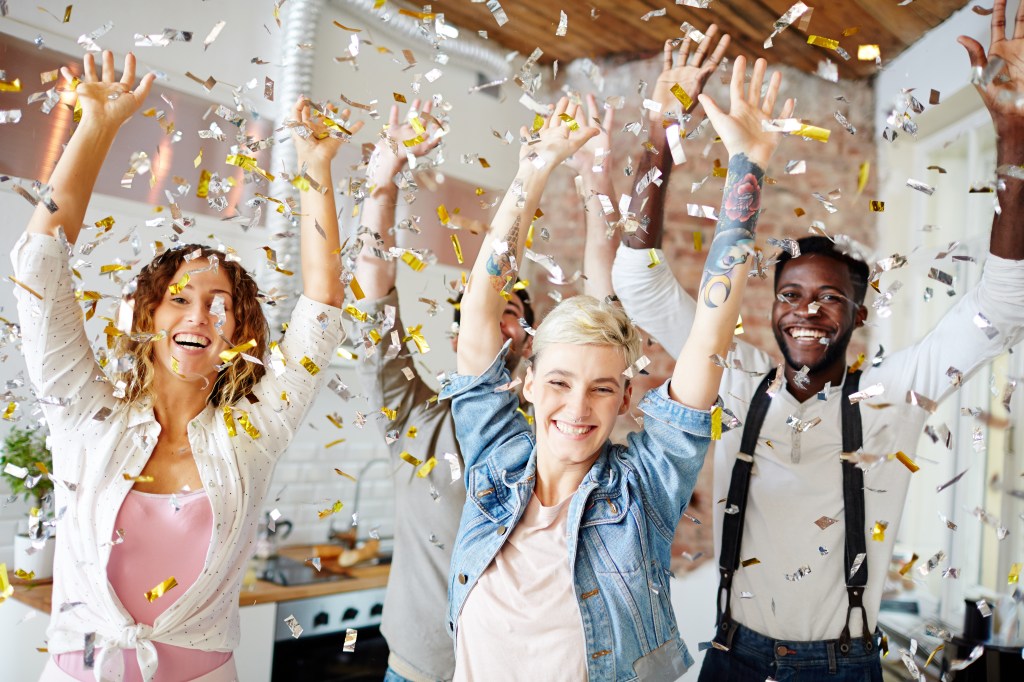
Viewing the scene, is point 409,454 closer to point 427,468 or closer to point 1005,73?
point 427,468

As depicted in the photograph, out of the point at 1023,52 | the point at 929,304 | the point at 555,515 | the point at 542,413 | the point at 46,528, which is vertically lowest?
the point at 46,528

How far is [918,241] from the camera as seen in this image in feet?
7.09

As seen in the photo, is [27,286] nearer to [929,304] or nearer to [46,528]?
[46,528]

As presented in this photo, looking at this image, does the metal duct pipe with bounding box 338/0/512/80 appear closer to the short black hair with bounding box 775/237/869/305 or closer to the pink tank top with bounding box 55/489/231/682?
the short black hair with bounding box 775/237/869/305

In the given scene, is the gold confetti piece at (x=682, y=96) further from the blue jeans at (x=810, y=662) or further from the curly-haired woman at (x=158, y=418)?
the blue jeans at (x=810, y=662)

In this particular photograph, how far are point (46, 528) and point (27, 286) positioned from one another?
0.47 m

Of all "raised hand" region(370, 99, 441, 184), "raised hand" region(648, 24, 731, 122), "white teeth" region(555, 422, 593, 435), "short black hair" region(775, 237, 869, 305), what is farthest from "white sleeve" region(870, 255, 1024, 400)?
"raised hand" region(370, 99, 441, 184)

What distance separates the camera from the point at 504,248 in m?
1.46

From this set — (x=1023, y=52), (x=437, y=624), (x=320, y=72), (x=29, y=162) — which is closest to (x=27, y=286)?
(x=29, y=162)

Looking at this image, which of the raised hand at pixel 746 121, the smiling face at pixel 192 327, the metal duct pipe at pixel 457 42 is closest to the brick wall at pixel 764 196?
the metal duct pipe at pixel 457 42

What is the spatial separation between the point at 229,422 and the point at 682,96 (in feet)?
3.33

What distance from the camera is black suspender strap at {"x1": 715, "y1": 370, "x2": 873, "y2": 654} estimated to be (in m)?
1.57

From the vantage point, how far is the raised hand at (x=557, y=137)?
155cm

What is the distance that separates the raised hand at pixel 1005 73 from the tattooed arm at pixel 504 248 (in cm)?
68
